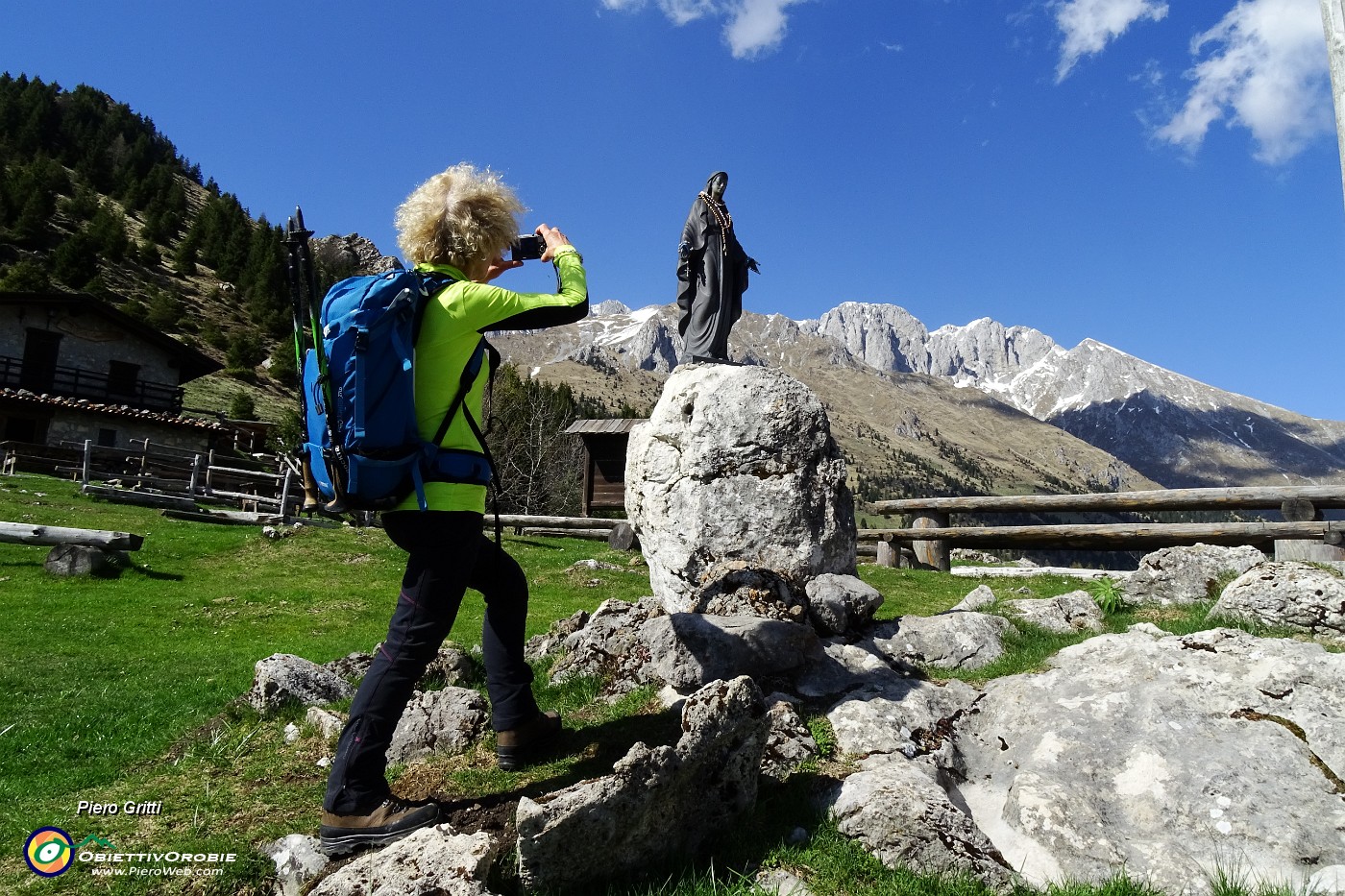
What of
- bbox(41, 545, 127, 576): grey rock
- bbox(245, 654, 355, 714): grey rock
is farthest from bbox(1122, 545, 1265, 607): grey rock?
bbox(41, 545, 127, 576): grey rock

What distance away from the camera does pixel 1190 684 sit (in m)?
4.61

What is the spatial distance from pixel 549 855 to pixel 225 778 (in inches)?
105

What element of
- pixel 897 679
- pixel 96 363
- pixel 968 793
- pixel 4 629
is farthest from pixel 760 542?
pixel 96 363

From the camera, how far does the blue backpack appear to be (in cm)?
324

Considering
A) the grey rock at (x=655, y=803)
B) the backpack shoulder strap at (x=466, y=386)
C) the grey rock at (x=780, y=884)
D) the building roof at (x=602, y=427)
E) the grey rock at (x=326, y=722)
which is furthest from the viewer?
the building roof at (x=602, y=427)

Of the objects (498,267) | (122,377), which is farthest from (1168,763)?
(122,377)

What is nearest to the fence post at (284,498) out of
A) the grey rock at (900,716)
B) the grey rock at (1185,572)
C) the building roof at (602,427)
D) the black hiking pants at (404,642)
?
the building roof at (602,427)

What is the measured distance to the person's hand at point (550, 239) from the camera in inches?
157

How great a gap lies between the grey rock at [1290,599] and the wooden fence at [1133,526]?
206 inches

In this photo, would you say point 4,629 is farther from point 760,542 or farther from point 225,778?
point 760,542

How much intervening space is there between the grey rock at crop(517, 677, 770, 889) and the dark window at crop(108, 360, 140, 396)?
52.4 meters

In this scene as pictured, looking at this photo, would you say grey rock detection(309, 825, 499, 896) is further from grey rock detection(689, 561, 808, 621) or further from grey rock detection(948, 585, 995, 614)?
grey rock detection(948, 585, 995, 614)

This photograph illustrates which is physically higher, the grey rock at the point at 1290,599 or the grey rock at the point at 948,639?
the grey rock at the point at 1290,599

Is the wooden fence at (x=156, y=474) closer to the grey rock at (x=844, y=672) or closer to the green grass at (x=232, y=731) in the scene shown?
the green grass at (x=232, y=731)
